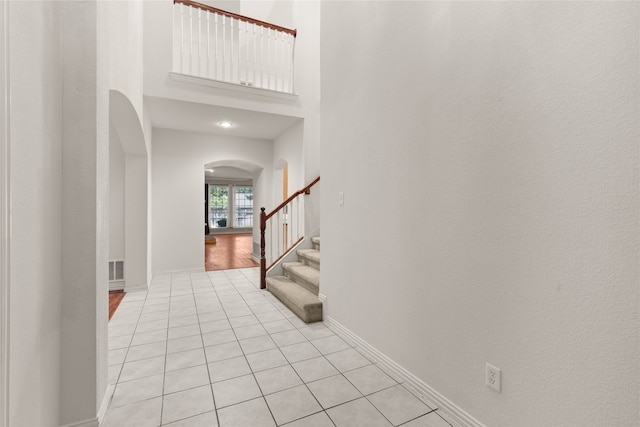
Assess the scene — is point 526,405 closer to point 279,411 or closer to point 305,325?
point 279,411

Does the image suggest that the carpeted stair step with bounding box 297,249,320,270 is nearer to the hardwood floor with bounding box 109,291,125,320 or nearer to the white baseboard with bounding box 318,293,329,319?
the white baseboard with bounding box 318,293,329,319

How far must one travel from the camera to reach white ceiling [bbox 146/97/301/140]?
13.4ft

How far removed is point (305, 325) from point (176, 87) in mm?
3523

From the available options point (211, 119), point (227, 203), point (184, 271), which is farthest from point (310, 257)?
point (227, 203)

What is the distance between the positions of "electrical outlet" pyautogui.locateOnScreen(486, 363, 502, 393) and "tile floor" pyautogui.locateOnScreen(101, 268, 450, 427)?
38 cm

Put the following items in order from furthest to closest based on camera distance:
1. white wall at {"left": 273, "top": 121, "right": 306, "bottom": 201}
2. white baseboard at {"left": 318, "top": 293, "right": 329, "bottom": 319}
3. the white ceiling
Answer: white wall at {"left": 273, "top": 121, "right": 306, "bottom": 201} < the white ceiling < white baseboard at {"left": 318, "top": 293, "right": 329, "bottom": 319}

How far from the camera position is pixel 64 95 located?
4.66ft

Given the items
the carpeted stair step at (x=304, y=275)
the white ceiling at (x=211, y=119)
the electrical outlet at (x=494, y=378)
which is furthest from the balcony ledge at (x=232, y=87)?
the electrical outlet at (x=494, y=378)

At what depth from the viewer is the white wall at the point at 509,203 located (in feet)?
3.22

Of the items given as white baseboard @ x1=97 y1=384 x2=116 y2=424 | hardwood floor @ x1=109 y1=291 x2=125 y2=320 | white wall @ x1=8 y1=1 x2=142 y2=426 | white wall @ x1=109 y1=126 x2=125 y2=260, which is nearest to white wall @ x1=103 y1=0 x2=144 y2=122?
white wall @ x1=8 y1=1 x2=142 y2=426

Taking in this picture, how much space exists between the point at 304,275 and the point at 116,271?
112 inches

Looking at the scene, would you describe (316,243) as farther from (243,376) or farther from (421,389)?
(421,389)

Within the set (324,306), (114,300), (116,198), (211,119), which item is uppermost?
(211,119)

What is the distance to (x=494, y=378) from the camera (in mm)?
1347
